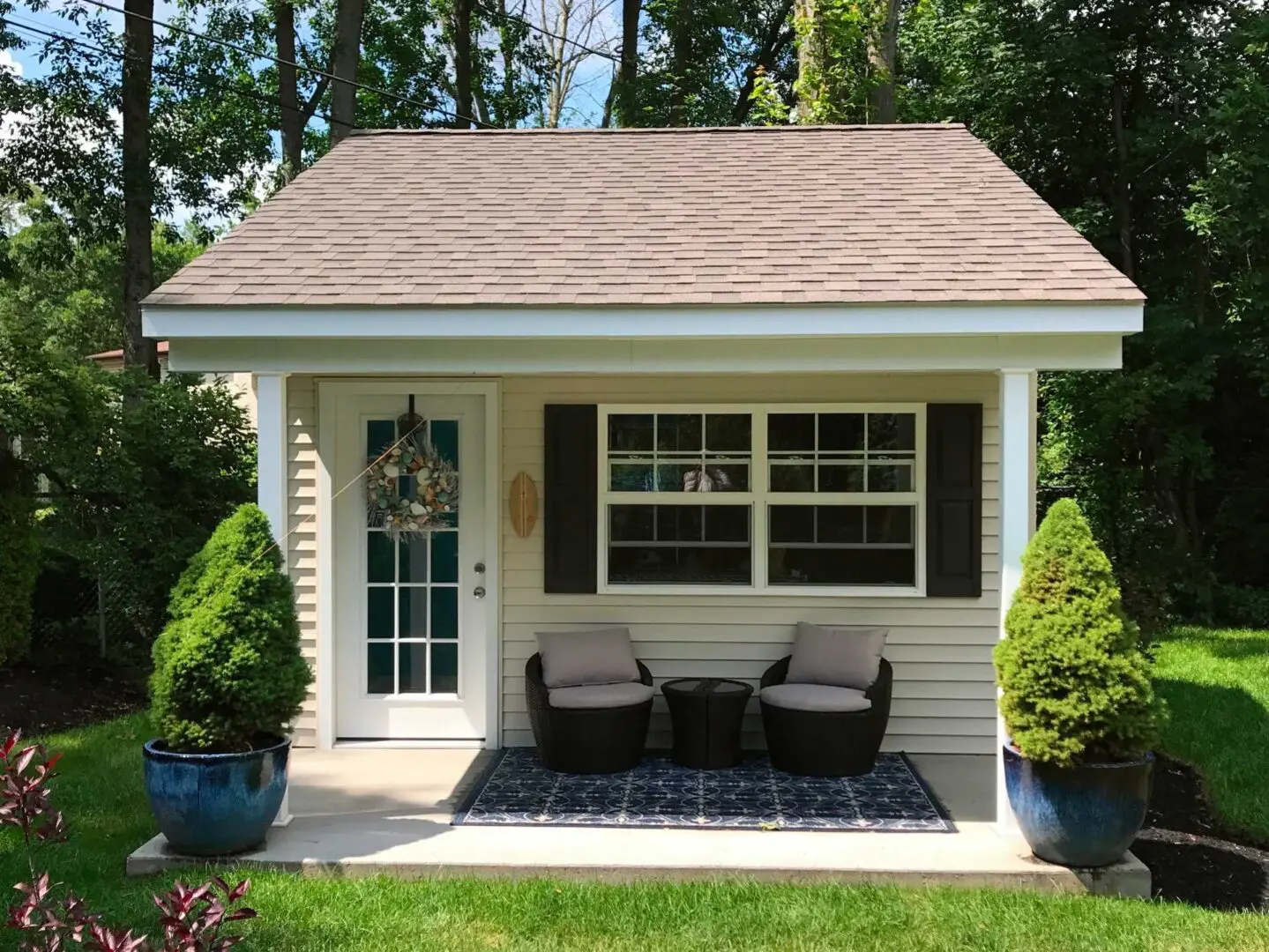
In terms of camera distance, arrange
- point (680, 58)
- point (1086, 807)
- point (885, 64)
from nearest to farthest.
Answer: point (1086, 807), point (885, 64), point (680, 58)

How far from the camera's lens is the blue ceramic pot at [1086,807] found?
4344 millimetres

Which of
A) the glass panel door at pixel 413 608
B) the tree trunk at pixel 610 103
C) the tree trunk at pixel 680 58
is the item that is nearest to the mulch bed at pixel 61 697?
the glass panel door at pixel 413 608

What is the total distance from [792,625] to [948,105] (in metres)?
9.37

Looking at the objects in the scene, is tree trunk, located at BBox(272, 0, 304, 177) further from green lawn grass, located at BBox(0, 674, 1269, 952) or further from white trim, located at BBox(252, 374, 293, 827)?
green lawn grass, located at BBox(0, 674, 1269, 952)

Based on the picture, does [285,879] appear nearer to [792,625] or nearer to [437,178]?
[792,625]

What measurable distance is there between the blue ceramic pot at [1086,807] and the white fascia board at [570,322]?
1906 mm

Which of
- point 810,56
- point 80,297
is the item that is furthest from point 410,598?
point 80,297

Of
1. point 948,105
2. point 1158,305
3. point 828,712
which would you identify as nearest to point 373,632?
point 828,712

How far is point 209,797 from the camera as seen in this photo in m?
4.48

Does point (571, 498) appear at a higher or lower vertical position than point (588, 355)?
lower

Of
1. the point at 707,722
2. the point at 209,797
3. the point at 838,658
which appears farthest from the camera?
the point at 838,658

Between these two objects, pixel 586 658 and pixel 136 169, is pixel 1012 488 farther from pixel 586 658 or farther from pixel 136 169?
pixel 136 169

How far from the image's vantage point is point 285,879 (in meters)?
4.39

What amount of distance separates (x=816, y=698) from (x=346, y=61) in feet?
37.3
